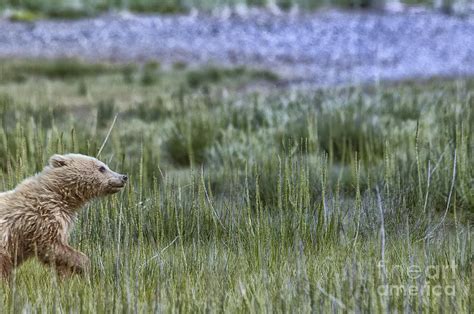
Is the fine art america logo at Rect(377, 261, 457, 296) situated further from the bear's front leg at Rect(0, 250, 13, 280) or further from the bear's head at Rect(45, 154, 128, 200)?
the bear's front leg at Rect(0, 250, 13, 280)

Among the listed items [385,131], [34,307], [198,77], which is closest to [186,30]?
[198,77]

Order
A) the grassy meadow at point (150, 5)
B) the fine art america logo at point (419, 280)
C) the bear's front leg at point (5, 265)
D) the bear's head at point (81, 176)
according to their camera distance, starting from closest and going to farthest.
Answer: the fine art america logo at point (419, 280) → the bear's front leg at point (5, 265) → the bear's head at point (81, 176) → the grassy meadow at point (150, 5)

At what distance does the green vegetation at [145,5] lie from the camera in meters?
28.5

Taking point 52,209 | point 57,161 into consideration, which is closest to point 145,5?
point 57,161

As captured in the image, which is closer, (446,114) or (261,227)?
(261,227)

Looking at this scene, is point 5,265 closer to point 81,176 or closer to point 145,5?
point 81,176

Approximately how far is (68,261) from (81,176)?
0.43m

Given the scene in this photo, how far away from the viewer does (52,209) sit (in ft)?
11.7

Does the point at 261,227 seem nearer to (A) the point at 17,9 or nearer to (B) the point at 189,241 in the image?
(B) the point at 189,241

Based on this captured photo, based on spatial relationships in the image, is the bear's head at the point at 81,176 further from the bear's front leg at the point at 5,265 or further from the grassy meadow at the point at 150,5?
the grassy meadow at the point at 150,5

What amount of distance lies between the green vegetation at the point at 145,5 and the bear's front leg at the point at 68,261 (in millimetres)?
25335

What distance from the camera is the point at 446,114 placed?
19.6 feet

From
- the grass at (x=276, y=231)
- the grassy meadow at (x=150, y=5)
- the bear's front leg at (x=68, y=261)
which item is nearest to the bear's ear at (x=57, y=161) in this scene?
the grass at (x=276, y=231)

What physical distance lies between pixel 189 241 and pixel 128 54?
16123 mm
